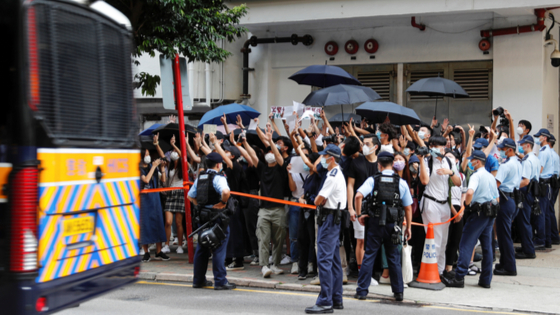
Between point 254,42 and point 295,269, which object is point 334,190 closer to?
point 295,269

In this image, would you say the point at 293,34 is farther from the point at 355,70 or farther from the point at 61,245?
the point at 61,245

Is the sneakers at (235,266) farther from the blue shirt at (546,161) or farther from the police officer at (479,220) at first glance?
the blue shirt at (546,161)

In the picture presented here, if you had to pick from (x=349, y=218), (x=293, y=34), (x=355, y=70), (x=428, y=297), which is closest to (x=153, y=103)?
(x=293, y=34)

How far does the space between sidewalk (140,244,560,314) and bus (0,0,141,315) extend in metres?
3.83

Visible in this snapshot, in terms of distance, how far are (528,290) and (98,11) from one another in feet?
23.8

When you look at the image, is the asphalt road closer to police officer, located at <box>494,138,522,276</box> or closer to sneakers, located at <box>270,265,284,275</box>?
sneakers, located at <box>270,265,284,275</box>

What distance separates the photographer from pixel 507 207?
9.49 meters

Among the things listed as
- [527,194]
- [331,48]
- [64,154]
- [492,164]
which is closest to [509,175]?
[492,164]

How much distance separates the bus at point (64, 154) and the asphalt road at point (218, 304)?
1.92 metres

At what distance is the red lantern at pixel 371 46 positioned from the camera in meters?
15.6

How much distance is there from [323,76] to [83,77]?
7.54 meters

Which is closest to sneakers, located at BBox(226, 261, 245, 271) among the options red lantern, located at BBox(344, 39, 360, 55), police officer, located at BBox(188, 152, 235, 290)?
police officer, located at BBox(188, 152, 235, 290)

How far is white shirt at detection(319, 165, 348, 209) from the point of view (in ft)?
24.4

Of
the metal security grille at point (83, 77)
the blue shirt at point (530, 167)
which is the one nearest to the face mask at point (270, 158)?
the metal security grille at point (83, 77)
